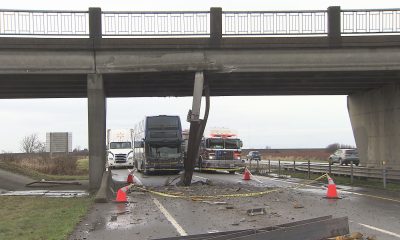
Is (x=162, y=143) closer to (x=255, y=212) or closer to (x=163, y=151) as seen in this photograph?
(x=163, y=151)

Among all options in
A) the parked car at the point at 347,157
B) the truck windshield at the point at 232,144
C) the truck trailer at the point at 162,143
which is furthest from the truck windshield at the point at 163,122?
the parked car at the point at 347,157

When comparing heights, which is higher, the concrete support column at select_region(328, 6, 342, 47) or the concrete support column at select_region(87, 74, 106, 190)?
the concrete support column at select_region(328, 6, 342, 47)

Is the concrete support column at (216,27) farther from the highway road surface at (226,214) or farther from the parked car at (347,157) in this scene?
the parked car at (347,157)

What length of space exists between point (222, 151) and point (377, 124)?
13.0m

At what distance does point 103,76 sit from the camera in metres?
22.9

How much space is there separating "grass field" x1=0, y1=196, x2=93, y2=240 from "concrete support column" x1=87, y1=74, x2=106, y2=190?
393 centimetres

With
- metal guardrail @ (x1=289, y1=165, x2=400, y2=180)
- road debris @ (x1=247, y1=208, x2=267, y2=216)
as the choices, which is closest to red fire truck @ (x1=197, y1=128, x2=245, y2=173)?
metal guardrail @ (x1=289, y1=165, x2=400, y2=180)

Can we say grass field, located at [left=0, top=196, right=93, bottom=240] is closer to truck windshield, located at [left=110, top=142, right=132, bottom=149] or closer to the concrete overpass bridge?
the concrete overpass bridge

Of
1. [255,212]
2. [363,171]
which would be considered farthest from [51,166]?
[255,212]

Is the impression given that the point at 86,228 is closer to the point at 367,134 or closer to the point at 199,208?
the point at 199,208

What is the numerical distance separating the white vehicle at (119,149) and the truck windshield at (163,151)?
48.0 feet

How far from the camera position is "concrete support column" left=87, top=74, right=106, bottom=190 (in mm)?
22547

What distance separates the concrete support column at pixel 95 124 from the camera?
2255cm

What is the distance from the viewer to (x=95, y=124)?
74.2 ft
